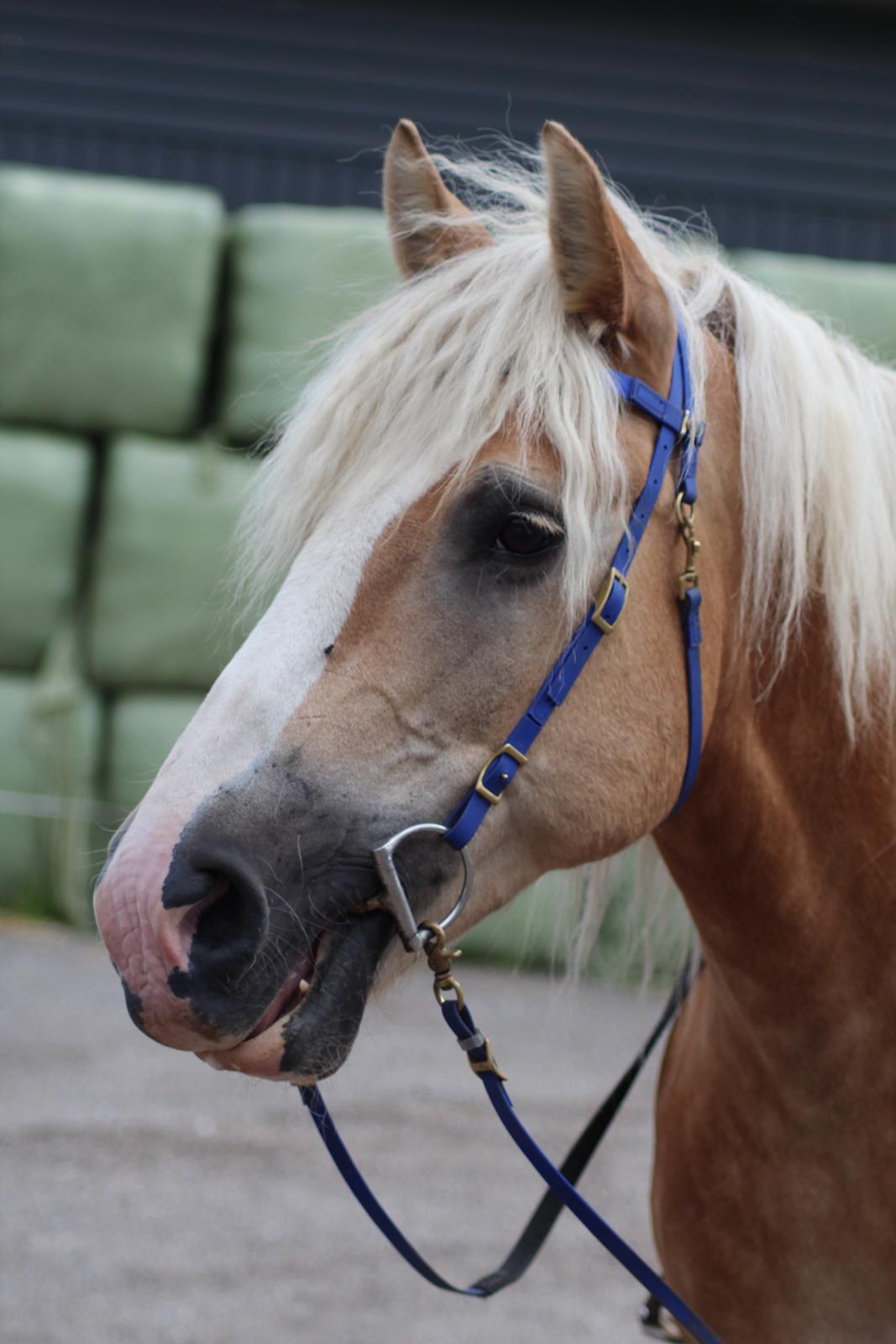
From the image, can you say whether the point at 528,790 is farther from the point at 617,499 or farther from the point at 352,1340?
the point at 352,1340

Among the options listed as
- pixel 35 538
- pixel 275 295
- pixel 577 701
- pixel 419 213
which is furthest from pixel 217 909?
pixel 275 295

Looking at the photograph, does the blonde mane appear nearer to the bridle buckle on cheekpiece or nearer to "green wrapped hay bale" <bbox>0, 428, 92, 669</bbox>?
the bridle buckle on cheekpiece

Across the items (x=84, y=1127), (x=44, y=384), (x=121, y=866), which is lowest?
(x=84, y=1127)

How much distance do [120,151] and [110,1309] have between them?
18.6 ft

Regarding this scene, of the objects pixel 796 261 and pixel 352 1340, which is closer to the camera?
pixel 352 1340

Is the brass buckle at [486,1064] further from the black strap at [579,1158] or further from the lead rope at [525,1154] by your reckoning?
the black strap at [579,1158]

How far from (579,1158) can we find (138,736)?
3.45 meters

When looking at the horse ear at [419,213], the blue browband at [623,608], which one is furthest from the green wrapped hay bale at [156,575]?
the blue browband at [623,608]

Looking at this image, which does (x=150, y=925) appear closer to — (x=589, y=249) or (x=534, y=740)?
(x=534, y=740)

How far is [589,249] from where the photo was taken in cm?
143

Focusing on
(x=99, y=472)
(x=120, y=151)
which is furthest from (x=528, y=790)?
(x=120, y=151)

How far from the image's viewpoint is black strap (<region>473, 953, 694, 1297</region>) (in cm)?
182

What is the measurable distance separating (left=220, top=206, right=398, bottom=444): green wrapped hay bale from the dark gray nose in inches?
158

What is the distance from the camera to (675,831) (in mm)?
1614
